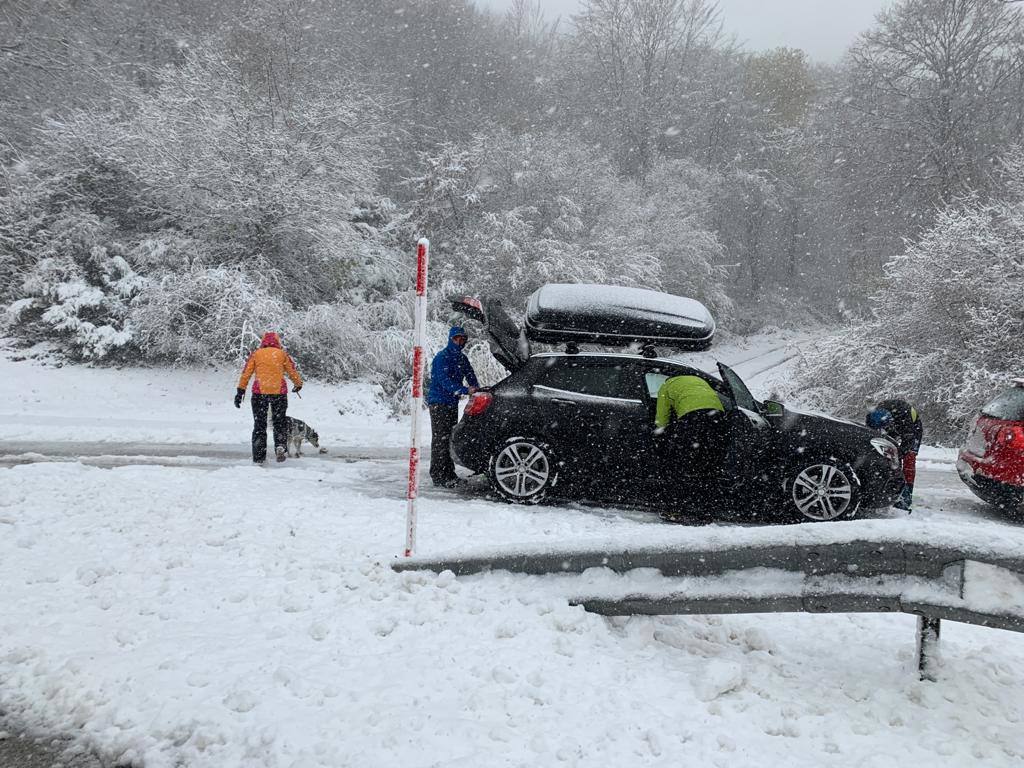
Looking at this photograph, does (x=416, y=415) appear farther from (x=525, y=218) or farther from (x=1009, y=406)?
(x=525, y=218)

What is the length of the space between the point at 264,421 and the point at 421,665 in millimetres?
6348

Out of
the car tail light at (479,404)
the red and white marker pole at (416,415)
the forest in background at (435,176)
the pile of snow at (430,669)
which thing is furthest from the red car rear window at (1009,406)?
the forest in background at (435,176)

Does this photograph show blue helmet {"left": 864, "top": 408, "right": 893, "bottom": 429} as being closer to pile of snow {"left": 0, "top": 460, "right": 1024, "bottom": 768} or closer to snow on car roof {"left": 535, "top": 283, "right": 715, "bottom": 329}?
snow on car roof {"left": 535, "top": 283, "right": 715, "bottom": 329}

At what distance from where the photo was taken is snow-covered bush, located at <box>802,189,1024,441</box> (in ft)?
45.5

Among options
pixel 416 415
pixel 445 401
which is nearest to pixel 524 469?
pixel 445 401

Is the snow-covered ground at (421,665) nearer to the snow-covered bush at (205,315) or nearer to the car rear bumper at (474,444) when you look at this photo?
the car rear bumper at (474,444)

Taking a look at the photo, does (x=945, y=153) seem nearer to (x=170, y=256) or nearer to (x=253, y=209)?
(x=253, y=209)

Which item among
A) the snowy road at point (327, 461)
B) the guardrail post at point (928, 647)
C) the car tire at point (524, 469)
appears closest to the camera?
the guardrail post at point (928, 647)

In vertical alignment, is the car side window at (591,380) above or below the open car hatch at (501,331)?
below

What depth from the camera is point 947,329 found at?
1505 cm

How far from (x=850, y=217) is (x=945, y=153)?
477cm

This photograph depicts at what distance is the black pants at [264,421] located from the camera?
8641 mm

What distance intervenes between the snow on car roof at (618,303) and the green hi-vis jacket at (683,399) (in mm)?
890

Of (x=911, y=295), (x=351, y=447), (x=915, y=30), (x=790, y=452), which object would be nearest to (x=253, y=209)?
(x=351, y=447)
